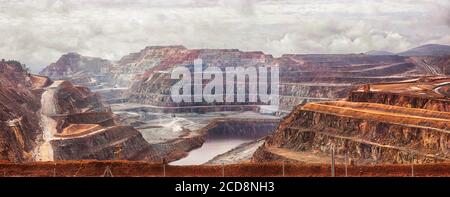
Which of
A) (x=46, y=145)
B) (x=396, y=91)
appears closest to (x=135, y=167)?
(x=46, y=145)

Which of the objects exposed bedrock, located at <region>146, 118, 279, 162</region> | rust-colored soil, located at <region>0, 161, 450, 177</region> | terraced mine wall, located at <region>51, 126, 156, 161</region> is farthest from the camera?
exposed bedrock, located at <region>146, 118, 279, 162</region>

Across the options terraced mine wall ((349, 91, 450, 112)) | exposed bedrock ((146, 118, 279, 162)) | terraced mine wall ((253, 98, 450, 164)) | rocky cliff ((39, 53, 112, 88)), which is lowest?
exposed bedrock ((146, 118, 279, 162))

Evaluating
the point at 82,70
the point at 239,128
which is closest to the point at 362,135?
the point at 239,128

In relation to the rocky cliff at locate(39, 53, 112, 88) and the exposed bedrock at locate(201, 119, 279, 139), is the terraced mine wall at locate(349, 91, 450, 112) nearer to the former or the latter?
the exposed bedrock at locate(201, 119, 279, 139)

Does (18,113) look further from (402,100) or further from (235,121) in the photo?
(235,121)

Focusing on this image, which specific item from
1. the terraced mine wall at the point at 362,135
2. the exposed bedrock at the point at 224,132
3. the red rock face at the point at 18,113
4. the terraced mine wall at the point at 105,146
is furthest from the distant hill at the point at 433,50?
the red rock face at the point at 18,113

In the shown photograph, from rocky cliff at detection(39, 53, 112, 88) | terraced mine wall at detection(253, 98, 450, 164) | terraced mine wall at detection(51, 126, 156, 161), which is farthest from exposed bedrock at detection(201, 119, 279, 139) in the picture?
terraced mine wall at detection(253, 98, 450, 164)

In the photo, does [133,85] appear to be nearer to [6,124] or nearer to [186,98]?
[186,98]
